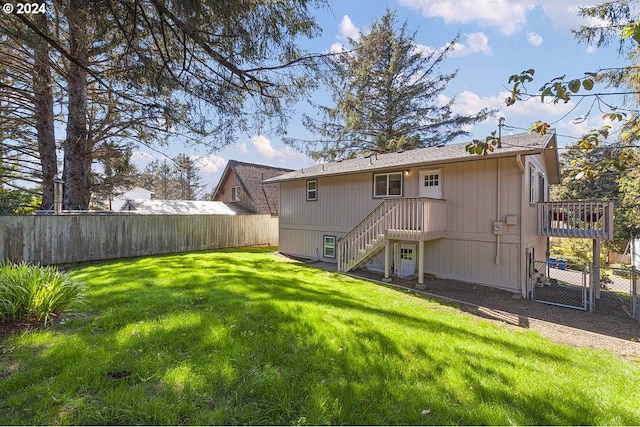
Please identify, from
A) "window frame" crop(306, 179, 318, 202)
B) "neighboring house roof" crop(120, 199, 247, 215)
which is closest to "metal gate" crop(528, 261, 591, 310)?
"window frame" crop(306, 179, 318, 202)

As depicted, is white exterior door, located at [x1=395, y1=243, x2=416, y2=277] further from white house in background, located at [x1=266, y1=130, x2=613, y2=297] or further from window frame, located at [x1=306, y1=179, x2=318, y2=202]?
window frame, located at [x1=306, y1=179, x2=318, y2=202]

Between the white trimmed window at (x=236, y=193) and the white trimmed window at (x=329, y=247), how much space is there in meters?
10.1

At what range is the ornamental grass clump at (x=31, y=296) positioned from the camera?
394 cm

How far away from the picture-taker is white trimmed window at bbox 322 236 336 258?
12385mm

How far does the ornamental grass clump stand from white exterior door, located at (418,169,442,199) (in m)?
9.22

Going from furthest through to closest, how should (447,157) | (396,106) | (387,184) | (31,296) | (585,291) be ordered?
(396,106) → (387,184) → (447,157) → (585,291) → (31,296)

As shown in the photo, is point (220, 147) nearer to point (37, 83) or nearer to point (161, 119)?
point (161, 119)

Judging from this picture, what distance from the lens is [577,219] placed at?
8.70 m

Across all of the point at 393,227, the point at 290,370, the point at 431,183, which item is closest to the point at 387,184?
the point at 431,183

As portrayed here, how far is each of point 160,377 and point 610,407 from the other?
4.40 m

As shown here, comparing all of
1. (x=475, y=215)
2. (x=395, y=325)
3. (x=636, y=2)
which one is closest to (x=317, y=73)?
(x=395, y=325)

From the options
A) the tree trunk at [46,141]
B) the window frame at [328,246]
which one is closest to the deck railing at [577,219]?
the window frame at [328,246]

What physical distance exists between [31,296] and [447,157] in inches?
373

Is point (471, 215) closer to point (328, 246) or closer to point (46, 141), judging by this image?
point (328, 246)
